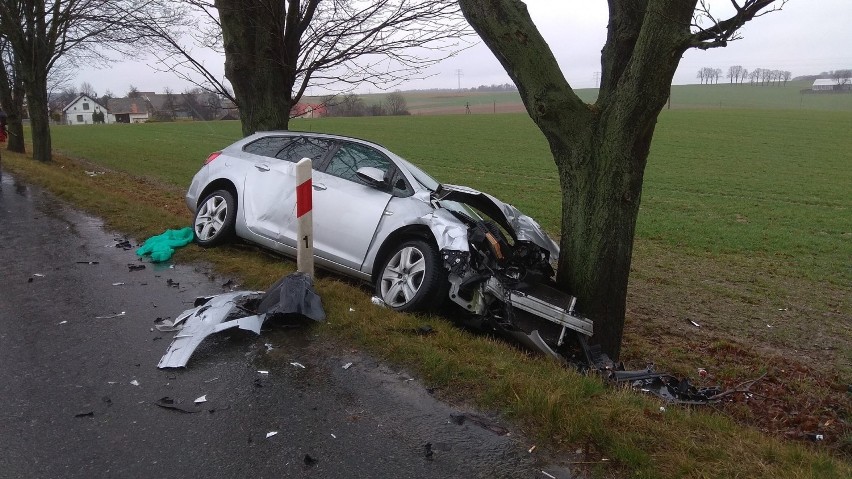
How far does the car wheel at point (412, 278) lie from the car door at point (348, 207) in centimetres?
46

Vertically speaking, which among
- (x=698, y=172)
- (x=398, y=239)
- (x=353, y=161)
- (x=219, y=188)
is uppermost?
(x=353, y=161)

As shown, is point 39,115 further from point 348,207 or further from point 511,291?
point 511,291

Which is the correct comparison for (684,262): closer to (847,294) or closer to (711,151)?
(847,294)

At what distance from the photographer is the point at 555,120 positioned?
6.12 meters

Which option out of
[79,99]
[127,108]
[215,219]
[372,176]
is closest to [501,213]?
[372,176]

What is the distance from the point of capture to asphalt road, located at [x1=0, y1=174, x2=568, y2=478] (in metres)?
3.38

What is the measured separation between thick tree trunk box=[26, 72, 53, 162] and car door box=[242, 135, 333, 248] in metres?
18.0

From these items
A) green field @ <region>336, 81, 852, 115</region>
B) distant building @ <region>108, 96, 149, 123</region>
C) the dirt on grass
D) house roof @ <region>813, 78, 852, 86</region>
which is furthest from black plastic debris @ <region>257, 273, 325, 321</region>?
house roof @ <region>813, 78, 852, 86</region>

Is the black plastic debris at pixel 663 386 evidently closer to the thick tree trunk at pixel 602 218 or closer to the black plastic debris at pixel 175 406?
the thick tree trunk at pixel 602 218

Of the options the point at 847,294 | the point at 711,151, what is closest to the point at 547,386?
the point at 847,294

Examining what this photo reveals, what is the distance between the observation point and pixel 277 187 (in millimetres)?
7707

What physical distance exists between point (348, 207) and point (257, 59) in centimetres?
450

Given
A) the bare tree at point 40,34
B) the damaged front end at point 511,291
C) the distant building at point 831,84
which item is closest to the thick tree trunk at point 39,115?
the bare tree at point 40,34

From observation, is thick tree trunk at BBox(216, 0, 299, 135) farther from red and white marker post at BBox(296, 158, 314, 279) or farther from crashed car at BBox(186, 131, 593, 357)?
red and white marker post at BBox(296, 158, 314, 279)
